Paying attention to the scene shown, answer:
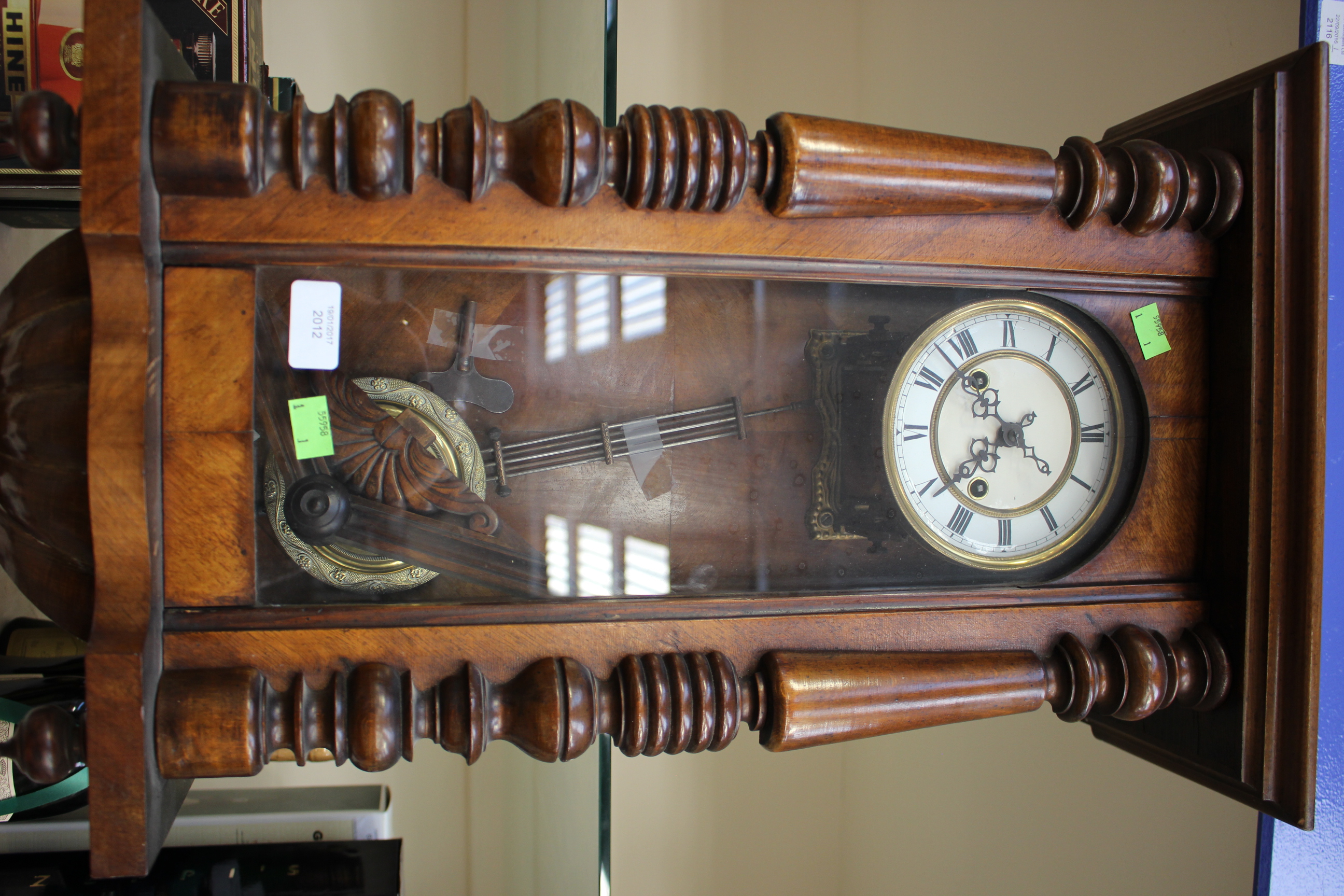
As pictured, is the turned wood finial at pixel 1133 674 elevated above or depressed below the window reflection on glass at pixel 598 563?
below

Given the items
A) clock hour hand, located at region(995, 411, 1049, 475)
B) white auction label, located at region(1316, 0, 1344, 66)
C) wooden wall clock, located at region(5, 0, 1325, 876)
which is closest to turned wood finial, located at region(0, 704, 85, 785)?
wooden wall clock, located at region(5, 0, 1325, 876)

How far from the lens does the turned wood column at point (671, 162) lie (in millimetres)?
727

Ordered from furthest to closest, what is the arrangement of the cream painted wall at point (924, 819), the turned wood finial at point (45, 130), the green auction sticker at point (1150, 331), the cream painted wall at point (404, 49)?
1. the cream painted wall at point (404, 49)
2. the cream painted wall at point (924, 819)
3. the green auction sticker at point (1150, 331)
4. the turned wood finial at point (45, 130)

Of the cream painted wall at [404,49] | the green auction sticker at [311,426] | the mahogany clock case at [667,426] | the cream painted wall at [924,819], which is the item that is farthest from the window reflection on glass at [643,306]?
the cream painted wall at [924,819]

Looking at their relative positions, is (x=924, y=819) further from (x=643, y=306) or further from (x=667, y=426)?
(x=643, y=306)

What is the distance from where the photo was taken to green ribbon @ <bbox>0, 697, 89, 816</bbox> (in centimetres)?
101

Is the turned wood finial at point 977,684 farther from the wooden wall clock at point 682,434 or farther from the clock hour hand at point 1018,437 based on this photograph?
the clock hour hand at point 1018,437

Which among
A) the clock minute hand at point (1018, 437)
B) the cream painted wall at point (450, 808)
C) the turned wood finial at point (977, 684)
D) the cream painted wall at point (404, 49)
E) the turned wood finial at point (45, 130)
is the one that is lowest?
the cream painted wall at point (450, 808)

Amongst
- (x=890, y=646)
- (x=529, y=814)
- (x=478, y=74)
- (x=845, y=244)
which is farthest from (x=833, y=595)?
(x=478, y=74)

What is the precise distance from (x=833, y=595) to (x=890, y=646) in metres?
0.08

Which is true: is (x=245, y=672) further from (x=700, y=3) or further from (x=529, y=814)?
(x=700, y=3)

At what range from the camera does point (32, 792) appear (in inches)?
43.5

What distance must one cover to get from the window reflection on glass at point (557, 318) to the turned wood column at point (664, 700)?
32 cm

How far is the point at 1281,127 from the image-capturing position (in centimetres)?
90
